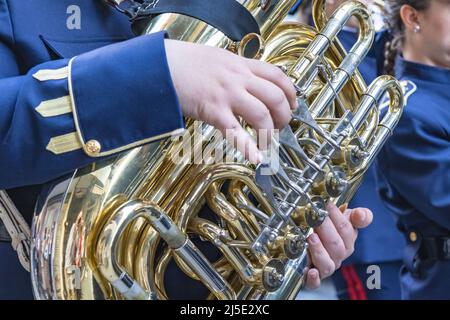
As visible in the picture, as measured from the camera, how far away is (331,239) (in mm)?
1013

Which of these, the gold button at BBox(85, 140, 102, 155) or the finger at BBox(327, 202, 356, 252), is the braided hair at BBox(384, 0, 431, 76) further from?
the gold button at BBox(85, 140, 102, 155)

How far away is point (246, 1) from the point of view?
929mm

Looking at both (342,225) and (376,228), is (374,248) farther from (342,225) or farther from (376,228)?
(342,225)

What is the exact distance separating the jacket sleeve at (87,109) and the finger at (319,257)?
30cm

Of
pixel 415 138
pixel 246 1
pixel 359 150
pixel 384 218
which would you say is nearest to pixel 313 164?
pixel 359 150

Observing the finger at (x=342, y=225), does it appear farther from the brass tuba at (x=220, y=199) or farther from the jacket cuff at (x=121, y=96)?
the jacket cuff at (x=121, y=96)

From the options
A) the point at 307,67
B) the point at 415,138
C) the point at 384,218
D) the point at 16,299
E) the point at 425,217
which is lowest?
the point at 384,218

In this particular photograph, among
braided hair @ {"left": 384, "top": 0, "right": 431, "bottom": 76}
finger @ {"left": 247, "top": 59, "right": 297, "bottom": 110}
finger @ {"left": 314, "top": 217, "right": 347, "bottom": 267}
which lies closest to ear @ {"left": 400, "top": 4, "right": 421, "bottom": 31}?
braided hair @ {"left": 384, "top": 0, "right": 431, "bottom": 76}

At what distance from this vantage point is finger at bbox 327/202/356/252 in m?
1.02

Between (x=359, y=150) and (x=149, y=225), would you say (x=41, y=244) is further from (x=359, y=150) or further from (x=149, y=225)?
(x=359, y=150)

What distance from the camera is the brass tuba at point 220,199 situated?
816 mm

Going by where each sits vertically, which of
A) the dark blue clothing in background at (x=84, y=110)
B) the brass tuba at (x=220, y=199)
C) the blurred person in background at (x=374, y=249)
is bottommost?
the blurred person in background at (x=374, y=249)

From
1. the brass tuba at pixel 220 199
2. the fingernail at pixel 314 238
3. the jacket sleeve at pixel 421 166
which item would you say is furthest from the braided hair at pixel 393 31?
the fingernail at pixel 314 238
